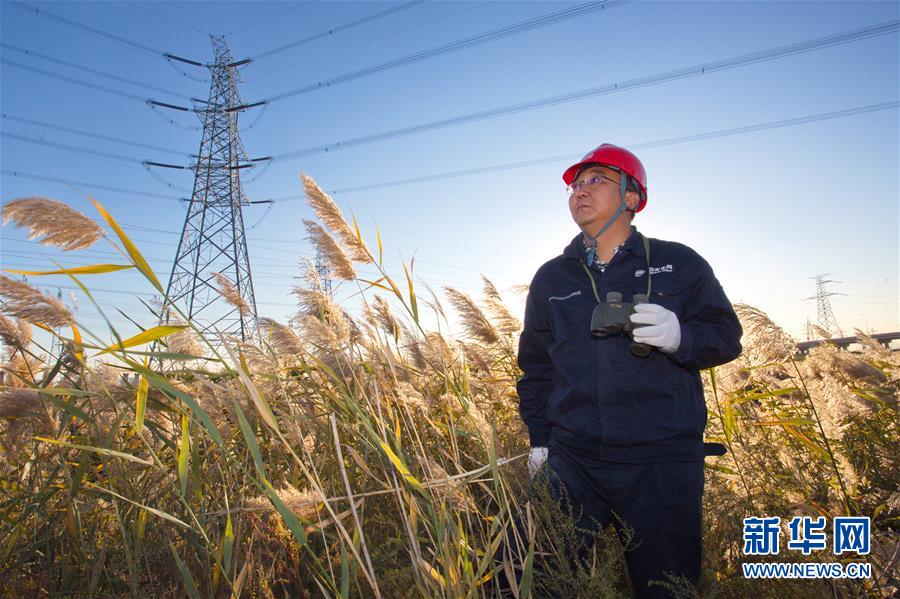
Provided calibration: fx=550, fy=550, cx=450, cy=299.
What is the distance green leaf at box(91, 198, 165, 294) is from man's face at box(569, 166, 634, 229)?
2021mm

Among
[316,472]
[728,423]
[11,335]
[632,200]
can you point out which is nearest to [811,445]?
[728,423]

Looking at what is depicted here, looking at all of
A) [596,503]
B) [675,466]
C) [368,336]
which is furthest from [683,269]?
[368,336]

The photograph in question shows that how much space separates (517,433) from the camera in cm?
362

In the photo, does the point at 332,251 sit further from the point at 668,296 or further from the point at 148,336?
the point at 668,296

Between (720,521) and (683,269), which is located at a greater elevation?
(683,269)

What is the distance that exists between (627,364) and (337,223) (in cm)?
147

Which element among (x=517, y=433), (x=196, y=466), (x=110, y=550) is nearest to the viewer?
(x=196, y=466)

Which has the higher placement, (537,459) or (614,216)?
(614,216)

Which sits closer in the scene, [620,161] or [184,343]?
[184,343]

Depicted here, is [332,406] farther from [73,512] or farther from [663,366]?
[663,366]

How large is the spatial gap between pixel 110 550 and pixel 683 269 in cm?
292

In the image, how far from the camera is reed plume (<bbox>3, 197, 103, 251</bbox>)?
6.18 feet

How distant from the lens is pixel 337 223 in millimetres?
2551

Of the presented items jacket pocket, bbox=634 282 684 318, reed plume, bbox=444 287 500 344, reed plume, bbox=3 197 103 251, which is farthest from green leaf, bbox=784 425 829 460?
reed plume, bbox=3 197 103 251
